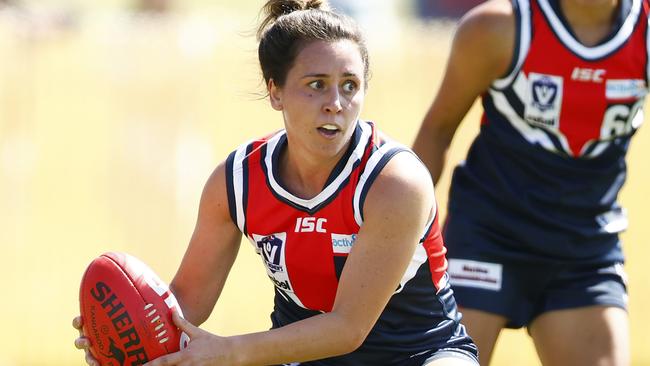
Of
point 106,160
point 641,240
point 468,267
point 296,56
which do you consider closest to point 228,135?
point 106,160

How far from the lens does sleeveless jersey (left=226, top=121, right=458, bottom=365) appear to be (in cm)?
356

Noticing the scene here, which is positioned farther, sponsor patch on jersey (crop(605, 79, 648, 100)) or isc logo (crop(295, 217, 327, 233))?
sponsor patch on jersey (crop(605, 79, 648, 100))

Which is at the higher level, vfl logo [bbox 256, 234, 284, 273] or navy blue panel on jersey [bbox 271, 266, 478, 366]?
vfl logo [bbox 256, 234, 284, 273]

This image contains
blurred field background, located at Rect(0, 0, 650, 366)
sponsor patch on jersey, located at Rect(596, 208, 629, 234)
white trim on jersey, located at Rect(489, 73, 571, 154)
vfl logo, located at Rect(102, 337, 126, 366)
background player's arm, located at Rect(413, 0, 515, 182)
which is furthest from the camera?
blurred field background, located at Rect(0, 0, 650, 366)

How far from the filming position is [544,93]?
437cm

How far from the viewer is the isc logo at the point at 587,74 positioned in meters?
4.37

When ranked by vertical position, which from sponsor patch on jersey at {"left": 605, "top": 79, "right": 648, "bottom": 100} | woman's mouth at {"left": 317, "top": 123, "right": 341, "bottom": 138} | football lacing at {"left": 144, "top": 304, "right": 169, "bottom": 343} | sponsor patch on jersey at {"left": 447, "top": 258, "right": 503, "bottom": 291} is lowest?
sponsor patch on jersey at {"left": 447, "top": 258, "right": 503, "bottom": 291}

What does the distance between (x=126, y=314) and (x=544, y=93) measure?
5.71ft

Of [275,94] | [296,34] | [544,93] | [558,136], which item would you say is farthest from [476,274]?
[296,34]

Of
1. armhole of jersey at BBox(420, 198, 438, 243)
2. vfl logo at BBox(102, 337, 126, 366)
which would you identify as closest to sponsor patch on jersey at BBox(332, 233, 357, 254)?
armhole of jersey at BBox(420, 198, 438, 243)

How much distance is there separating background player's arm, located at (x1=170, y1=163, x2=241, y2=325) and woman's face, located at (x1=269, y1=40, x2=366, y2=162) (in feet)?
1.12

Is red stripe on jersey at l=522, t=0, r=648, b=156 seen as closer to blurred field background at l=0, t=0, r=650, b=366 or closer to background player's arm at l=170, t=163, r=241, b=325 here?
background player's arm at l=170, t=163, r=241, b=325

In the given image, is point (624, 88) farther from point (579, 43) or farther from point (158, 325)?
point (158, 325)

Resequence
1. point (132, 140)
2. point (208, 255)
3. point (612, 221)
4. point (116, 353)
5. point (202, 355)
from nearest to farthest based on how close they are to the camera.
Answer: point (202, 355), point (116, 353), point (208, 255), point (612, 221), point (132, 140)
